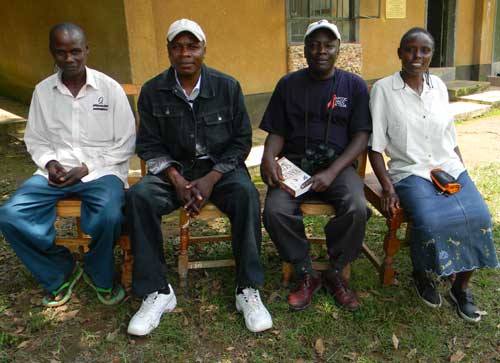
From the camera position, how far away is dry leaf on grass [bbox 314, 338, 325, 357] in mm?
2651

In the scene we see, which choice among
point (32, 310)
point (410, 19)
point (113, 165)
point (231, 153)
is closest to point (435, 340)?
point (231, 153)

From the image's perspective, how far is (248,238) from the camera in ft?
9.32

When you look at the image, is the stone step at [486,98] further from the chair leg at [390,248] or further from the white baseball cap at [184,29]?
the white baseball cap at [184,29]

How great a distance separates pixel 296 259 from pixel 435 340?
85cm

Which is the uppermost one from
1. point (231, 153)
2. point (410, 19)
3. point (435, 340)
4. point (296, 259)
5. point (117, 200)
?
point (410, 19)

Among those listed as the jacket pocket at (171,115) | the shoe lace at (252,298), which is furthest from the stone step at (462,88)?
the shoe lace at (252,298)

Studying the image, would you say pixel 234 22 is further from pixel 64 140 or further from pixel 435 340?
pixel 435 340

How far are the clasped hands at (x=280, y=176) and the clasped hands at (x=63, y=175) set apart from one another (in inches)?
42.4

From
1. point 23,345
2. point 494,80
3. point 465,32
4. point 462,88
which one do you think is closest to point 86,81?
point 23,345

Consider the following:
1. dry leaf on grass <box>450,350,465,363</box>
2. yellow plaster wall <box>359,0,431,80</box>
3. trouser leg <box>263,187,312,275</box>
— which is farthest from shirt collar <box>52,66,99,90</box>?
yellow plaster wall <box>359,0,431,80</box>

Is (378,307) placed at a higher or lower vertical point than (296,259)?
lower

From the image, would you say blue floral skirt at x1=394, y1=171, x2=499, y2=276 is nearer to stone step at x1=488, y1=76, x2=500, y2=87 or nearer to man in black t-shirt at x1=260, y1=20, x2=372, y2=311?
man in black t-shirt at x1=260, y1=20, x2=372, y2=311

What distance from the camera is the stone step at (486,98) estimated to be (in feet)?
28.6

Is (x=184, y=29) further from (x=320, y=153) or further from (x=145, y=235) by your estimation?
(x=145, y=235)
